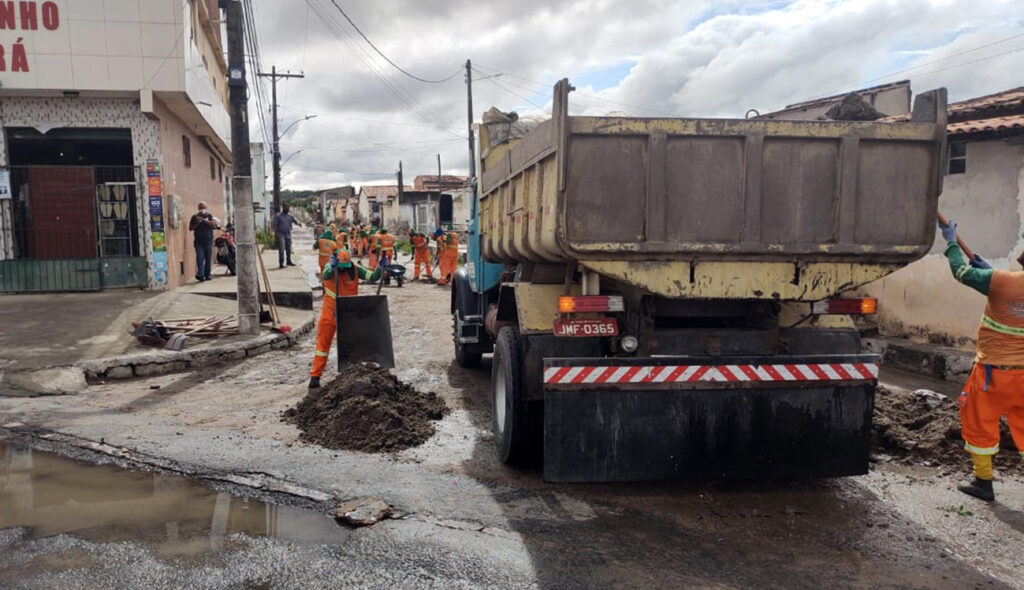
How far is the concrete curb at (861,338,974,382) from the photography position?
27.3 feet

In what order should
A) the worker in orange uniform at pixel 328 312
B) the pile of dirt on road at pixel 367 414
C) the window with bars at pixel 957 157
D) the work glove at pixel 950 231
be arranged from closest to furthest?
the work glove at pixel 950 231
the pile of dirt on road at pixel 367 414
the worker in orange uniform at pixel 328 312
the window with bars at pixel 957 157

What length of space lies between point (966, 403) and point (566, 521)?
9.24 feet

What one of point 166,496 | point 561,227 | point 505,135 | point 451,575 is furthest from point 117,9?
point 451,575

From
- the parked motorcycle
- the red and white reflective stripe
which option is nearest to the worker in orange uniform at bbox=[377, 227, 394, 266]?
the parked motorcycle

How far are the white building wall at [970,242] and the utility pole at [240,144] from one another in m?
9.35

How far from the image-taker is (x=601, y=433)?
165 inches

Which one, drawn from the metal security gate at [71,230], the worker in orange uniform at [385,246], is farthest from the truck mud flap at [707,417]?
the worker in orange uniform at [385,246]

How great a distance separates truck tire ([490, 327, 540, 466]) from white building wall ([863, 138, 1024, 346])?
6.72 metres

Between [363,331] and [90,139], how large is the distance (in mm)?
9068

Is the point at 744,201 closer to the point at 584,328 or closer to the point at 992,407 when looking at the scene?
the point at 584,328

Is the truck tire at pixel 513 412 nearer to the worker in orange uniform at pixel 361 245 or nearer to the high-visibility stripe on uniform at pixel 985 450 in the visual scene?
the high-visibility stripe on uniform at pixel 985 450

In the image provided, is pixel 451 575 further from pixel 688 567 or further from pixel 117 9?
pixel 117 9

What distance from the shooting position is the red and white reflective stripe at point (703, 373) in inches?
163

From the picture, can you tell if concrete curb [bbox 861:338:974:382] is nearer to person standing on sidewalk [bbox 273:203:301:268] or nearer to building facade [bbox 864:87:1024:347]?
building facade [bbox 864:87:1024:347]
